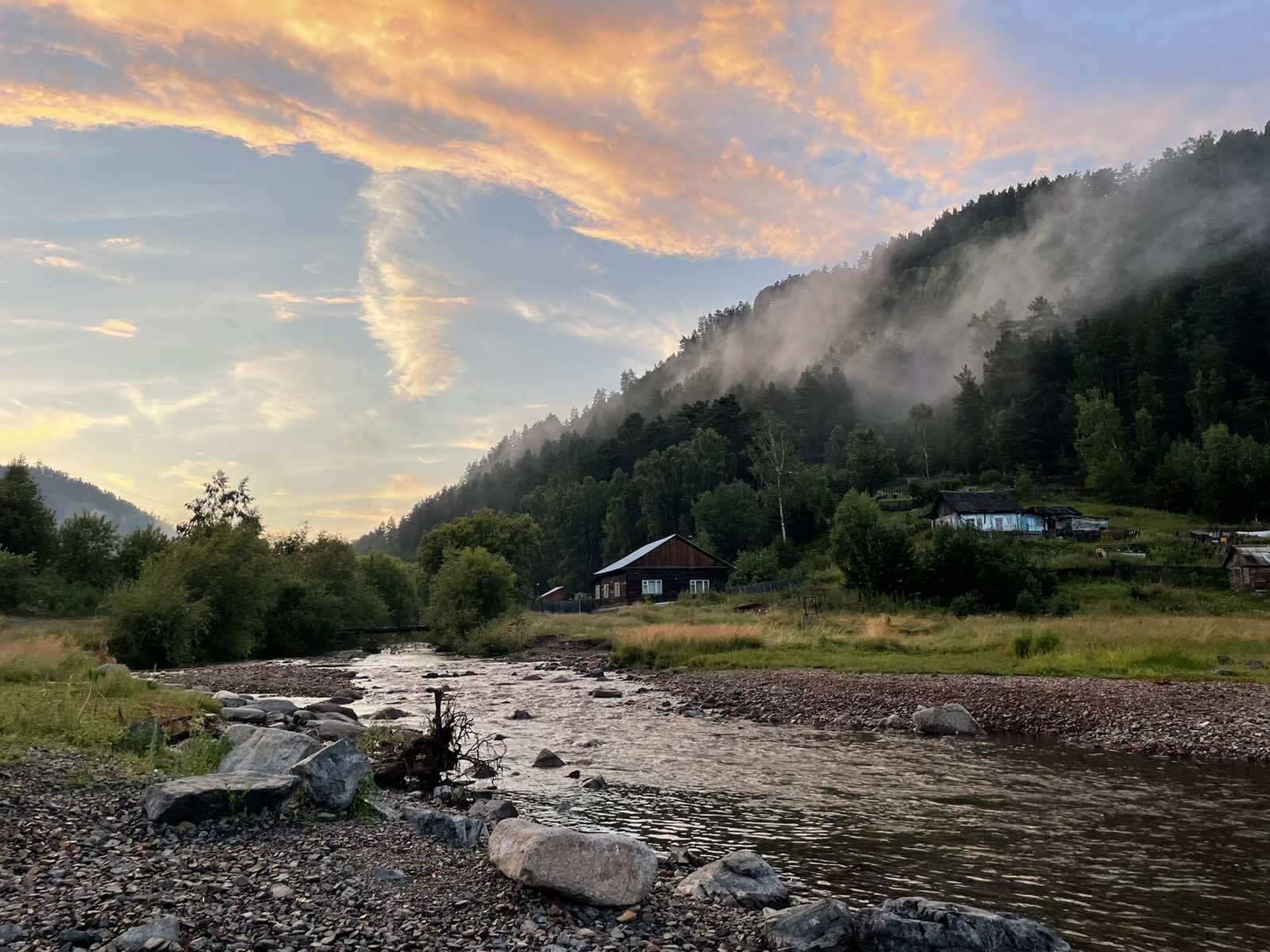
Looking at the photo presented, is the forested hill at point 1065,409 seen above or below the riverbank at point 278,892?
above

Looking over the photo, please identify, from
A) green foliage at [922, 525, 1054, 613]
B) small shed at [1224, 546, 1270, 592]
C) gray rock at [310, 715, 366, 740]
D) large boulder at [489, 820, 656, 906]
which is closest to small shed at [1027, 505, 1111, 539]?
small shed at [1224, 546, 1270, 592]

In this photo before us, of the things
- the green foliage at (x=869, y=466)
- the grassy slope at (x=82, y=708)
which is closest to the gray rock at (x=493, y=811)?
the grassy slope at (x=82, y=708)

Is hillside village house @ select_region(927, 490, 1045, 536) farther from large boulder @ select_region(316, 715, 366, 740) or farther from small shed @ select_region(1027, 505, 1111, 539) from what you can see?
large boulder @ select_region(316, 715, 366, 740)

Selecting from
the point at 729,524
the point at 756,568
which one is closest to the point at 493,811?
the point at 756,568

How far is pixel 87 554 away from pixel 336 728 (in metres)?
79.6

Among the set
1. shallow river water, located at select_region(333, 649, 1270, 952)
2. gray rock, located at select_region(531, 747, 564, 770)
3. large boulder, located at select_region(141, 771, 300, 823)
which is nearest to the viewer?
shallow river water, located at select_region(333, 649, 1270, 952)

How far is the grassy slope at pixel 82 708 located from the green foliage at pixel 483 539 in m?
73.5

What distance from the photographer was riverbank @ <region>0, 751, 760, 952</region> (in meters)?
7.01

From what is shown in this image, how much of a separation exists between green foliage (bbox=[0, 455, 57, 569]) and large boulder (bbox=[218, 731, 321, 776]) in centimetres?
8700

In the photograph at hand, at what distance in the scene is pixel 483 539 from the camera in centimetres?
10281

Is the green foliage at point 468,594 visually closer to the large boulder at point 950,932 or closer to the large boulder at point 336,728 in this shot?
the large boulder at point 336,728

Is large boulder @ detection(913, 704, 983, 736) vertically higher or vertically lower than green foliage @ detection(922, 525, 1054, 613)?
lower

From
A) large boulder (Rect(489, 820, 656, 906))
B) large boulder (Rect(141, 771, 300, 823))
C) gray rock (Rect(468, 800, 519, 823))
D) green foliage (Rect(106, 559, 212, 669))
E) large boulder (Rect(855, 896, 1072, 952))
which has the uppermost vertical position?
green foliage (Rect(106, 559, 212, 669))

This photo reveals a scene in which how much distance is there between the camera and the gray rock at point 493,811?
1241 cm
